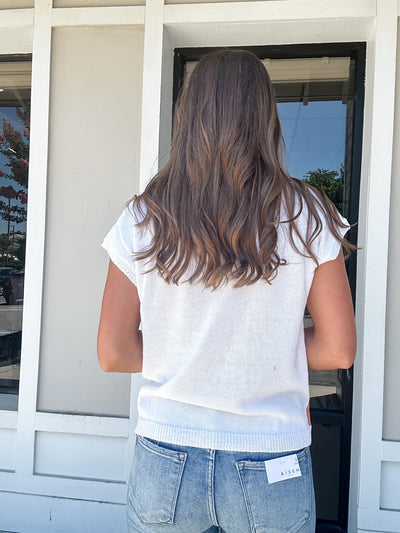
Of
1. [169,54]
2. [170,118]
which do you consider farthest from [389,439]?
[169,54]

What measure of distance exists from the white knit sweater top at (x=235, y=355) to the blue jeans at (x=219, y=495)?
0.03m

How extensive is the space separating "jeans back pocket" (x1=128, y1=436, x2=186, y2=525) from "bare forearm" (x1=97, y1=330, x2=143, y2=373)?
0.69ft

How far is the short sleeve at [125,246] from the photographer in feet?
3.47

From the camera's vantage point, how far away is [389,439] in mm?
2342

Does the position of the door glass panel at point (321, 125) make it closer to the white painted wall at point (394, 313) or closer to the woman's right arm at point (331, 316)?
the white painted wall at point (394, 313)

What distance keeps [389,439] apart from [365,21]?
200 centimetres

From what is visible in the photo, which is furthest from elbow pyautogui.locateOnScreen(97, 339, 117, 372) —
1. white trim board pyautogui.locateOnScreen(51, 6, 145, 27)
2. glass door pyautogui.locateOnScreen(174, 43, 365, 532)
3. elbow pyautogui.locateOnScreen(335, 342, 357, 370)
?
white trim board pyautogui.locateOnScreen(51, 6, 145, 27)

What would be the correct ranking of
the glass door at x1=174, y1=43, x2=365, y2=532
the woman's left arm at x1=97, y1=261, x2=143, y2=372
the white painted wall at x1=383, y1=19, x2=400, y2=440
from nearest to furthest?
the woman's left arm at x1=97, y1=261, x2=143, y2=372, the white painted wall at x1=383, y1=19, x2=400, y2=440, the glass door at x1=174, y1=43, x2=365, y2=532

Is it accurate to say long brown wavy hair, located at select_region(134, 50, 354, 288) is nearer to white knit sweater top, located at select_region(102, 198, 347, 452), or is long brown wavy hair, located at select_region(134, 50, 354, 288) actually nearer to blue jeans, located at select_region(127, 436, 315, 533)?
white knit sweater top, located at select_region(102, 198, 347, 452)

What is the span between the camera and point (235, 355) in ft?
3.33

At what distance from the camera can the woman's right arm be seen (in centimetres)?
104

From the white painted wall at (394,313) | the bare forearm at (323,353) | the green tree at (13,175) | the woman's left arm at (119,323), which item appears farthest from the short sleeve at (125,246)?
the green tree at (13,175)

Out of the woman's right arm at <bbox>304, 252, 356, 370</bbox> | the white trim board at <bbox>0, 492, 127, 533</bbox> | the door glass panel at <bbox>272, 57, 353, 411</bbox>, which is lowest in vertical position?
the white trim board at <bbox>0, 492, 127, 533</bbox>

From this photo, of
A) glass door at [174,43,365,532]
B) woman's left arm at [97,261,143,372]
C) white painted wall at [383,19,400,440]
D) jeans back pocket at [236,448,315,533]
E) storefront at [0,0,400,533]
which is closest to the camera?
jeans back pocket at [236,448,315,533]
